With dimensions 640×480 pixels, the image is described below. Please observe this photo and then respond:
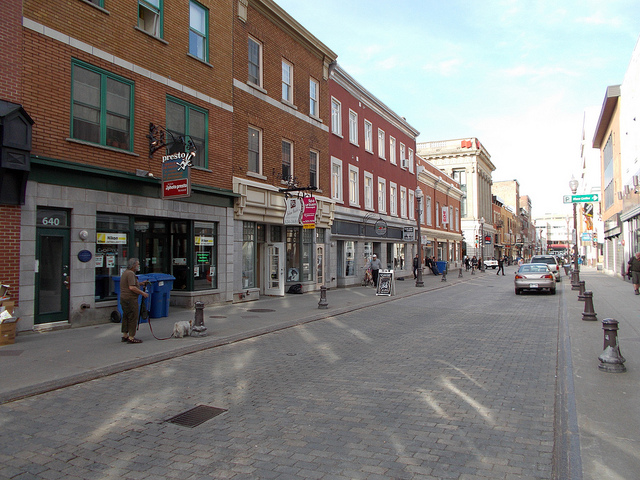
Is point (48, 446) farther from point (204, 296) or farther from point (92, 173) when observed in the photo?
point (204, 296)

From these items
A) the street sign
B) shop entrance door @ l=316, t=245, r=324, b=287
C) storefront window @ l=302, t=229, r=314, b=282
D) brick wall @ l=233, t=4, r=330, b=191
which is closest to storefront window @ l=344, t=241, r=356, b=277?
shop entrance door @ l=316, t=245, r=324, b=287

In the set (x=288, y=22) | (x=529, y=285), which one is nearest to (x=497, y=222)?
(x=529, y=285)

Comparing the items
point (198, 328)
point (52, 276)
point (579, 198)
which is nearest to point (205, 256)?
point (52, 276)

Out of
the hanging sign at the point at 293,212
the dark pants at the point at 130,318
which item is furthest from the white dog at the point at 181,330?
the hanging sign at the point at 293,212

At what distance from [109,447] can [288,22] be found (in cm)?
1832

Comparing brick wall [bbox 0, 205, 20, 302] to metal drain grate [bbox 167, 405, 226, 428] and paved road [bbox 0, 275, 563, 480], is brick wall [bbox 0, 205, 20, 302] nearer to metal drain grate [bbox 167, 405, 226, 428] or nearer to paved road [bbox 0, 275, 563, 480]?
paved road [bbox 0, 275, 563, 480]

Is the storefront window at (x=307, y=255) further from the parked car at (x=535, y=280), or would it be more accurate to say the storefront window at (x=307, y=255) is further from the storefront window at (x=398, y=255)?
the storefront window at (x=398, y=255)

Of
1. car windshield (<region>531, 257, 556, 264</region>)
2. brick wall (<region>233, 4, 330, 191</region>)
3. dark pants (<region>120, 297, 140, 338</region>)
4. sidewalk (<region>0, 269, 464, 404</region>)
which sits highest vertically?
brick wall (<region>233, 4, 330, 191</region>)

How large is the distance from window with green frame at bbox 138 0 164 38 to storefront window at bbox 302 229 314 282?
32.7ft

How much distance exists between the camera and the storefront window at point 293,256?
20406 mm

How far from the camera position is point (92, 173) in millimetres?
11305

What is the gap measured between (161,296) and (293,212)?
22.2ft

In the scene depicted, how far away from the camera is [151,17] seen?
13430 mm

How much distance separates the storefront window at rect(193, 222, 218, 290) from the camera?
14875mm
